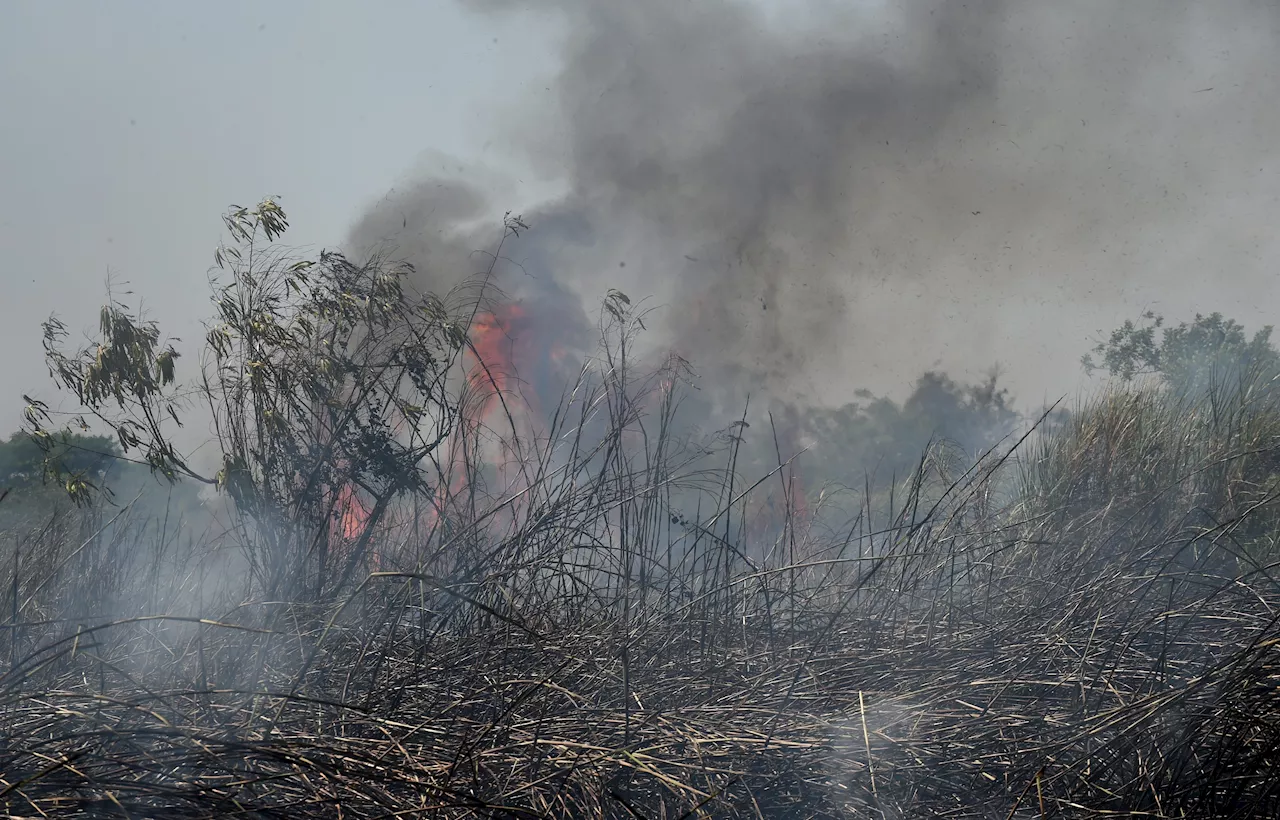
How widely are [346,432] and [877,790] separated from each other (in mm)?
3806

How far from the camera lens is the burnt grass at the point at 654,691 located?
Result: 2051mm

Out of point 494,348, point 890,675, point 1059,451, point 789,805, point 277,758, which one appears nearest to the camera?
point 277,758

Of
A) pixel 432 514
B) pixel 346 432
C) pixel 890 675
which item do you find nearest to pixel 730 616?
pixel 890 675

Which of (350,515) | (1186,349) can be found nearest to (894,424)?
(1186,349)

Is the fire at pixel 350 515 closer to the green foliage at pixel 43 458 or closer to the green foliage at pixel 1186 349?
the green foliage at pixel 43 458

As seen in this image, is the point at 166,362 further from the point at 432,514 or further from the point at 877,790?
the point at 877,790

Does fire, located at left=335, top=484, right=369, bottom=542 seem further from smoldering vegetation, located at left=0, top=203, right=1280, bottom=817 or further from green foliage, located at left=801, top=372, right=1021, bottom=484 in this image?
green foliage, located at left=801, top=372, right=1021, bottom=484

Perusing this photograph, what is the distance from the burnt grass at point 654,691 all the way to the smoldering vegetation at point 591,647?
0.05 feet

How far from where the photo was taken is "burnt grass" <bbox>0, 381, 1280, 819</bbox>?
205 centimetres

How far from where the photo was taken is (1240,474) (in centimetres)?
539

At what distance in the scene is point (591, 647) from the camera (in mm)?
2955

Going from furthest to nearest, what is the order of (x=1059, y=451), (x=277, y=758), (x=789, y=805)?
(x=1059, y=451)
(x=789, y=805)
(x=277, y=758)

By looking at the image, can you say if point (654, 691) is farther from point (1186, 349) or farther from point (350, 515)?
point (1186, 349)

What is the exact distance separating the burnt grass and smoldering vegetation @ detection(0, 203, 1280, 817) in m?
0.01
